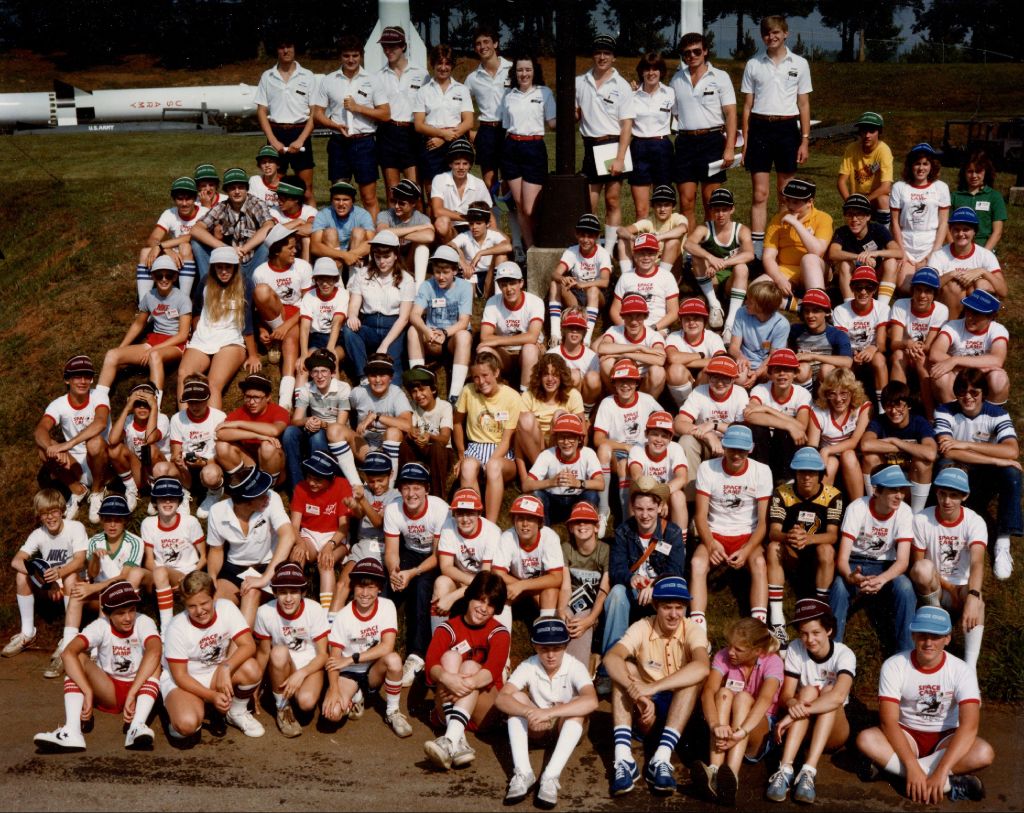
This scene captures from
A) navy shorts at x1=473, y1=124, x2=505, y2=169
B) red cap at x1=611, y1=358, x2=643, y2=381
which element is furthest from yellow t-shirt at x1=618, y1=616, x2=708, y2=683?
navy shorts at x1=473, y1=124, x2=505, y2=169

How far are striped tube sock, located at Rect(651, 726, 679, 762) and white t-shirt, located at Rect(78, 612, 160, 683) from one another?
3841mm

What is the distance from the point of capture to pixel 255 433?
10133 millimetres

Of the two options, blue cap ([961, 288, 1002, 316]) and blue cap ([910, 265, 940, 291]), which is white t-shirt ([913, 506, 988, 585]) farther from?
blue cap ([910, 265, 940, 291])

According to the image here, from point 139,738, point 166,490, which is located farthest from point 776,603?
point 166,490

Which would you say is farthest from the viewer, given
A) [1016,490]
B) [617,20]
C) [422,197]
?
[617,20]

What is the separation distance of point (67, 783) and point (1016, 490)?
7543mm

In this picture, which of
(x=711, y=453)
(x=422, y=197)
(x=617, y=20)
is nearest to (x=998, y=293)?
(x=711, y=453)

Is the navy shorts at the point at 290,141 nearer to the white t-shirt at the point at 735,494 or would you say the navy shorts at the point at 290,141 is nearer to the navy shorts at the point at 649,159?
the navy shorts at the point at 649,159

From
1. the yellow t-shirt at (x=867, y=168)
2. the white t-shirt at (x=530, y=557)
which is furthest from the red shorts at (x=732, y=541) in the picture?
the yellow t-shirt at (x=867, y=168)

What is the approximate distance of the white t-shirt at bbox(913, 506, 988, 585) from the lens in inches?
347

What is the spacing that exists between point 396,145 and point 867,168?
17.0 feet

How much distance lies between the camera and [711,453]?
9703mm

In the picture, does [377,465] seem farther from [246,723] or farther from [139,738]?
[139,738]

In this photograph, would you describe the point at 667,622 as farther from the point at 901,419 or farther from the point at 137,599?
the point at 137,599
